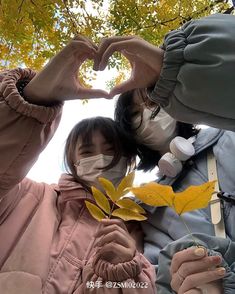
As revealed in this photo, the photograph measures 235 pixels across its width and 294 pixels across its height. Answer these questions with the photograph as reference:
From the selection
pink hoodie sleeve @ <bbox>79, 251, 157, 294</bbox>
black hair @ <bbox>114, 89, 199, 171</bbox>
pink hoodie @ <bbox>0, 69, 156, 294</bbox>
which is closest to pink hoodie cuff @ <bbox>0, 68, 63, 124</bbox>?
pink hoodie @ <bbox>0, 69, 156, 294</bbox>

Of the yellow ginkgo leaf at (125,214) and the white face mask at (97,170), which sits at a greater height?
the yellow ginkgo leaf at (125,214)

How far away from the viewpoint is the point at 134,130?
1.83m

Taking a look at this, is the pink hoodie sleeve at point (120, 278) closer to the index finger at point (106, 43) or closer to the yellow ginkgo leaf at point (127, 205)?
the yellow ginkgo leaf at point (127, 205)

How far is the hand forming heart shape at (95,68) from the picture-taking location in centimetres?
101

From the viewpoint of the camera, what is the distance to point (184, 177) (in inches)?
61.3

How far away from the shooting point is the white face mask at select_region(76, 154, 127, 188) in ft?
5.37

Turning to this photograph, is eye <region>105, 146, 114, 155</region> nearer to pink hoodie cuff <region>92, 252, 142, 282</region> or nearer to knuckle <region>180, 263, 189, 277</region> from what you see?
pink hoodie cuff <region>92, 252, 142, 282</region>

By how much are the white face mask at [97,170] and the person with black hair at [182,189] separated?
7.2 inches

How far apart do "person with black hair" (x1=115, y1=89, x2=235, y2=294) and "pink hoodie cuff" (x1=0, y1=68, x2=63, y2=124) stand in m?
0.39

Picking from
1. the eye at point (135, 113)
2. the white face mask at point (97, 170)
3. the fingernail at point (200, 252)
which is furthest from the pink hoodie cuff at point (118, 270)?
the eye at point (135, 113)

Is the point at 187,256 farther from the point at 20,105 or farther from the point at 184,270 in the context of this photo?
the point at 20,105

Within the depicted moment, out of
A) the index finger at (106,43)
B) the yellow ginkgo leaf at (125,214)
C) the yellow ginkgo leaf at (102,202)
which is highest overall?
the index finger at (106,43)

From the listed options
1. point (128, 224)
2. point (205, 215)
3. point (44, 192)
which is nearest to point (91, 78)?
point (44, 192)

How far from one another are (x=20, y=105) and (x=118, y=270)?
551 millimetres
